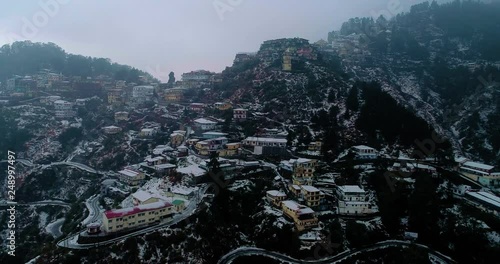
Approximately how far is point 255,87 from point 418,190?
163 ft

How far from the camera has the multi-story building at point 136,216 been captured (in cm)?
4100

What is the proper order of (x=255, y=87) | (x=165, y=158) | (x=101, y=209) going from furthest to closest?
(x=255, y=87) → (x=165, y=158) → (x=101, y=209)

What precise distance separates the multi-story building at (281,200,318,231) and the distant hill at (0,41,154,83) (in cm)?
9610

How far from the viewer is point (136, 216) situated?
140ft

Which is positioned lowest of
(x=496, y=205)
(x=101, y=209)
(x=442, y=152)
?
(x=101, y=209)

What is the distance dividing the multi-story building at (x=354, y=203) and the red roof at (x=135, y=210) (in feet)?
72.5

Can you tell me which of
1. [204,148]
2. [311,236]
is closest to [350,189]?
[311,236]

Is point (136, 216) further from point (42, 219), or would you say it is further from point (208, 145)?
point (42, 219)

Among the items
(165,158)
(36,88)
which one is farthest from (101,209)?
(36,88)

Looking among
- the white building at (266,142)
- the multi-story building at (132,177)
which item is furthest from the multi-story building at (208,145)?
Result: the multi-story building at (132,177)

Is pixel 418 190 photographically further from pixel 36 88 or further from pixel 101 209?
pixel 36 88

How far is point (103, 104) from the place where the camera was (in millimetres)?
100062

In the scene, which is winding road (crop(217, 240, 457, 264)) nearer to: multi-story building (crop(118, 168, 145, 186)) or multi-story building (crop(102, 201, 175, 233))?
multi-story building (crop(102, 201, 175, 233))

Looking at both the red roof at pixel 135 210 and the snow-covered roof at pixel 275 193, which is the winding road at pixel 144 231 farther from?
the snow-covered roof at pixel 275 193
